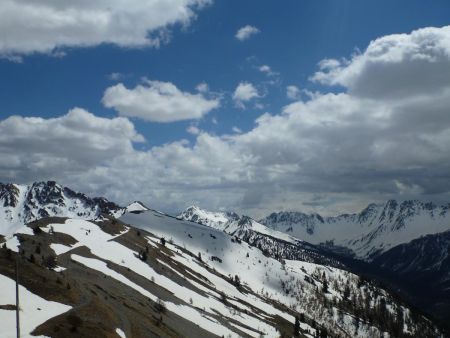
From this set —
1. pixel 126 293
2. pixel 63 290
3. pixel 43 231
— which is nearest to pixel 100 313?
pixel 63 290

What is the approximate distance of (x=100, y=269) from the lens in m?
134

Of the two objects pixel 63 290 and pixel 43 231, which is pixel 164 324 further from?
pixel 43 231

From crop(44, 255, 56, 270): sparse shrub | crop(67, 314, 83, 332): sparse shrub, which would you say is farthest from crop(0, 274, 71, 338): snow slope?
crop(44, 255, 56, 270): sparse shrub

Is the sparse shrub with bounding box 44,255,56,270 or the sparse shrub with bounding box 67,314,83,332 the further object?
the sparse shrub with bounding box 44,255,56,270

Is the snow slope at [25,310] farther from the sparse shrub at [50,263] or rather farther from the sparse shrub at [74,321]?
the sparse shrub at [50,263]

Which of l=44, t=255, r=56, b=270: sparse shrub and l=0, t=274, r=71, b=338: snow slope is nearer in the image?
l=0, t=274, r=71, b=338: snow slope

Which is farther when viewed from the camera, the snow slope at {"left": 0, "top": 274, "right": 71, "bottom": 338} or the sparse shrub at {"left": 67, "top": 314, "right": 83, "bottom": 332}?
the sparse shrub at {"left": 67, "top": 314, "right": 83, "bottom": 332}

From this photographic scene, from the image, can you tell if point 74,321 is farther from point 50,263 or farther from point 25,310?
point 50,263

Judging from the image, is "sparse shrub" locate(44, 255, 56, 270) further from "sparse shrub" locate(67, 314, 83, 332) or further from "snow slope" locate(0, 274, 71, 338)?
"sparse shrub" locate(67, 314, 83, 332)

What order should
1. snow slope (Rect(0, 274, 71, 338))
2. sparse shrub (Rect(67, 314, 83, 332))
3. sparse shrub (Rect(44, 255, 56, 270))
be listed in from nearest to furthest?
snow slope (Rect(0, 274, 71, 338)) < sparse shrub (Rect(67, 314, 83, 332)) < sparse shrub (Rect(44, 255, 56, 270))

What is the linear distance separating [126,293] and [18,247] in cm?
3174

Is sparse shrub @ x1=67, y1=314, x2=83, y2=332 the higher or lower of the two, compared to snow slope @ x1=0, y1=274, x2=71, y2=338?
lower

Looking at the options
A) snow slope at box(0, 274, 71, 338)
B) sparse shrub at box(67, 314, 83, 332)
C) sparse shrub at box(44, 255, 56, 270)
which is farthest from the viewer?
sparse shrub at box(44, 255, 56, 270)

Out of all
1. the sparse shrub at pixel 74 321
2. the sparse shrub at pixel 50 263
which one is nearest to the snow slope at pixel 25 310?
the sparse shrub at pixel 74 321
